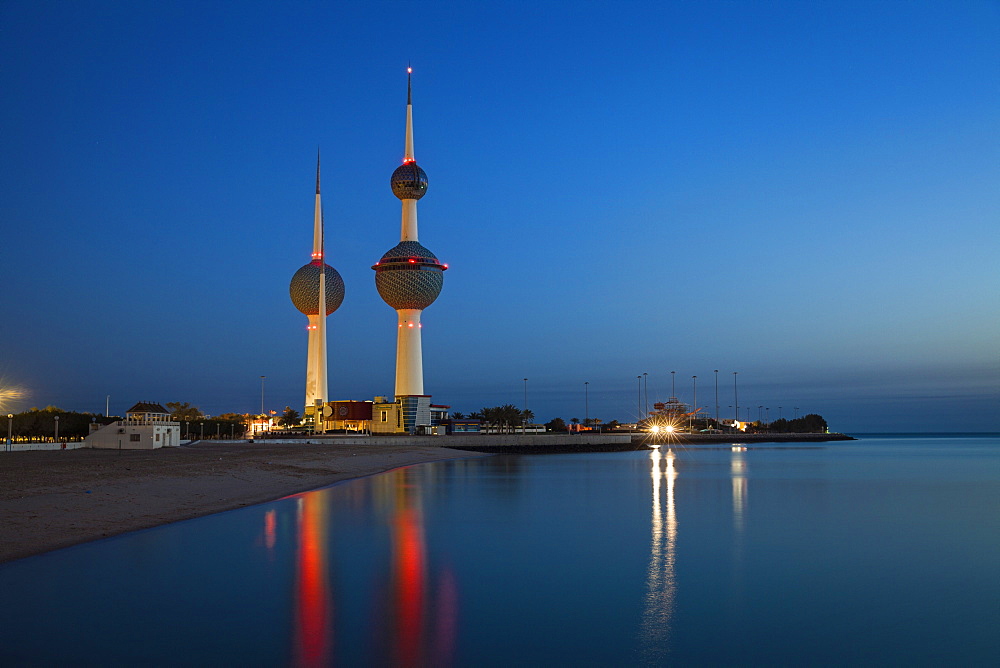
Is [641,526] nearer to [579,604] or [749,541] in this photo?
[749,541]

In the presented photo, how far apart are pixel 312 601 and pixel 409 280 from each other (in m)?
123

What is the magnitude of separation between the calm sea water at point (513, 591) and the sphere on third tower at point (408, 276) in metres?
107

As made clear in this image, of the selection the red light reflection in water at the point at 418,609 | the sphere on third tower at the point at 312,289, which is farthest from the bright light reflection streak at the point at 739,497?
the sphere on third tower at the point at 312,289

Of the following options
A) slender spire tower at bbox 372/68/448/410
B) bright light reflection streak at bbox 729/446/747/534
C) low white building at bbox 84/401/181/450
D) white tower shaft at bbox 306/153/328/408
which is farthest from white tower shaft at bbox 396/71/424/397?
bright light reflection streak at bbox 729/446/747/534

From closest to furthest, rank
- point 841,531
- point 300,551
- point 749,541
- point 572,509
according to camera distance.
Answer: point 300,551 < point 749,541 < point 841,531 < point 572,509

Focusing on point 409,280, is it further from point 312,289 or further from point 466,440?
point 466,440

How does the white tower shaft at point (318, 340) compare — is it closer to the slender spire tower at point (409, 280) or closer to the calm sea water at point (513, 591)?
the slender spire tower at point (409, 280)

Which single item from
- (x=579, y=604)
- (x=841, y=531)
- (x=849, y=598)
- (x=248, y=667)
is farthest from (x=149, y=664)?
(x=841, y=531)

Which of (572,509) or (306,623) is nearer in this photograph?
(306,623)

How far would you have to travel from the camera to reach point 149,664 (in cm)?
1077

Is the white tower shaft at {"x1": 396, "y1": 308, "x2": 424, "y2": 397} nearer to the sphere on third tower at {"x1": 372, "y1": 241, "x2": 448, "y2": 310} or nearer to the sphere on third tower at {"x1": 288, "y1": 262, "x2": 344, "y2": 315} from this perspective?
the sphere on third tower at {"x1": 372, "y1": 241, "x2": 448, "y2": 310}

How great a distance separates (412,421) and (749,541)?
113 metres

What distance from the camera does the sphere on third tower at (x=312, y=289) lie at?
502 ft

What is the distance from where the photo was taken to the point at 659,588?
16.9 m
